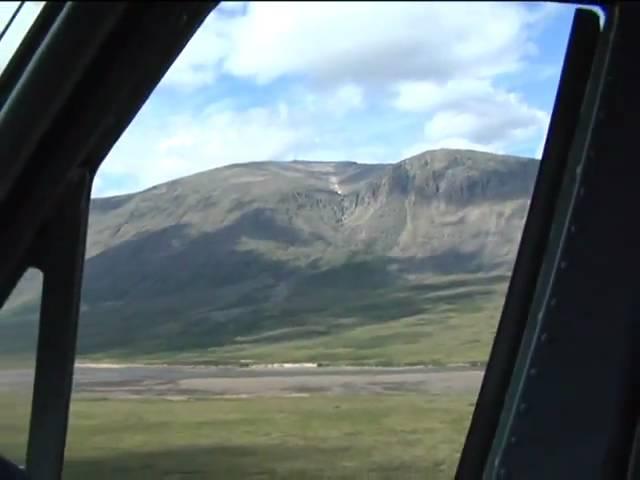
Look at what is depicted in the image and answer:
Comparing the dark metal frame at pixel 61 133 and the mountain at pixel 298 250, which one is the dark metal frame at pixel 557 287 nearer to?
the dark metal frame at pixel 61 133

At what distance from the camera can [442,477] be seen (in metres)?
2.40

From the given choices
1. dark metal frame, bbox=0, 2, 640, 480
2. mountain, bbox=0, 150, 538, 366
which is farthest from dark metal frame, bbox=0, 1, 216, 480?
mountain, bbox=0, 150, 538, 366

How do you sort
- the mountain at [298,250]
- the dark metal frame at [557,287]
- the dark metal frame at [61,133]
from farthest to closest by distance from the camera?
the mountain at [298,250] < the dark metal frame at [557,287] < the dark metal frame at [61,133]

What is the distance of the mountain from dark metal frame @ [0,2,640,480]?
0.38 feet

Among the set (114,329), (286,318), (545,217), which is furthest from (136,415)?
(545,217)

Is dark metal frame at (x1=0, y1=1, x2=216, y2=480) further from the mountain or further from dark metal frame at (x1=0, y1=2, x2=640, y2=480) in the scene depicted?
the mountain

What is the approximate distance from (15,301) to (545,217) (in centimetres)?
126

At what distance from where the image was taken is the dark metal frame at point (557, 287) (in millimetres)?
1887

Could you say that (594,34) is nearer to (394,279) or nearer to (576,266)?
(576,266)

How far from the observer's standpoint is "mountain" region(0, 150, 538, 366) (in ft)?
7.25

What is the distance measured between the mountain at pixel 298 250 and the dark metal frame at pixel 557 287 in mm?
116

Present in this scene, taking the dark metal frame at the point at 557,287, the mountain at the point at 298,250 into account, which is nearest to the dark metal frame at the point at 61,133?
the dark metal frame at the point at 557,287

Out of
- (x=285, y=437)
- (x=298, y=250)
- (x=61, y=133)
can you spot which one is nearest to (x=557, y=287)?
(x=298, y=250)

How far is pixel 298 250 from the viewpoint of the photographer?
231 cm
